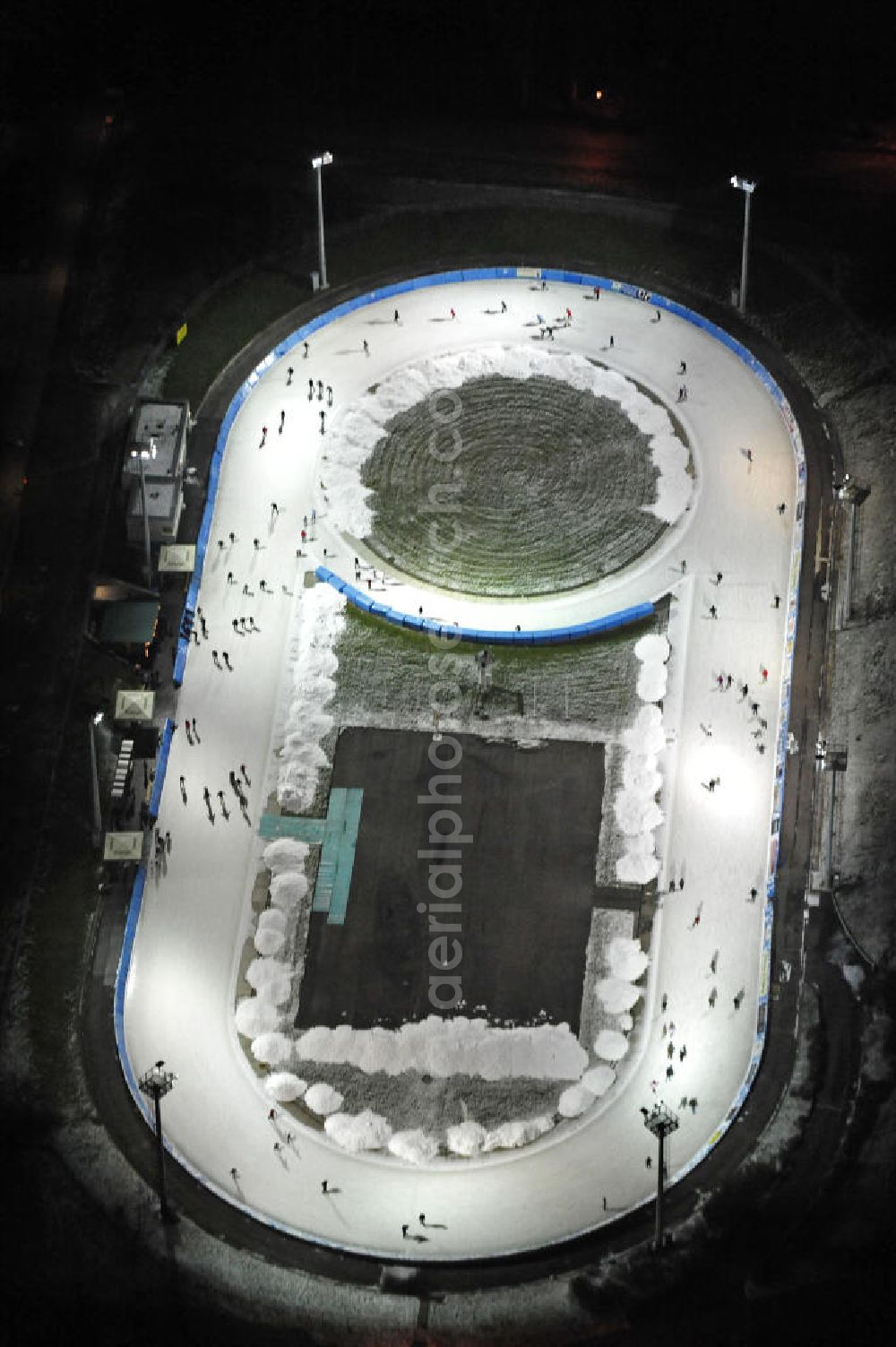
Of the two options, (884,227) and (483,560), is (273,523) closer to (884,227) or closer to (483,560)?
(483,560)

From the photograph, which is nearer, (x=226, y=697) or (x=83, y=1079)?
(x=83, y=1079)

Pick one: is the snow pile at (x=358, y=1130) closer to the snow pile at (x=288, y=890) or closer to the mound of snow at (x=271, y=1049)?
the mound of snow at (x=271, y=1049)

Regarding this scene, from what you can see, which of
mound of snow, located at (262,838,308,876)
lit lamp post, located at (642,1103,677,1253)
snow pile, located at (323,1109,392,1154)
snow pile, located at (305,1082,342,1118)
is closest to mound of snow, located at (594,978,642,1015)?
lit lamp post, located at (642,1103,677,1253)

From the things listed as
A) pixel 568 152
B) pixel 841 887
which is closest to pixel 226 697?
pixel 841 887

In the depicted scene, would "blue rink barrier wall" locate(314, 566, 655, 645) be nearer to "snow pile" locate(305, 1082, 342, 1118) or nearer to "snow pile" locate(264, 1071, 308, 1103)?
"snow pile" locate(264, 1071, 308, 1103)

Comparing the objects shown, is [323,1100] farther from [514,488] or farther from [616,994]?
[514,488]

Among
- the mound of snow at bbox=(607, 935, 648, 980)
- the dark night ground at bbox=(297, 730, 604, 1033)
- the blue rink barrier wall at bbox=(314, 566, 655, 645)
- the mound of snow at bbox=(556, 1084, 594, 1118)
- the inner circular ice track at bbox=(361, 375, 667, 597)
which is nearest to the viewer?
the mound of snow at bbox=(556, 1084, 594, 1118)

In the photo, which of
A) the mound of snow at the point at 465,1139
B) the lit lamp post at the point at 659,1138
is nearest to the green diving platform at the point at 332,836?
the mound of snow at the point at 465,1139
